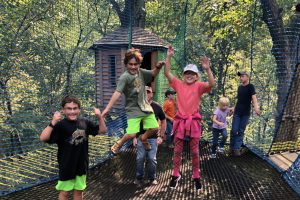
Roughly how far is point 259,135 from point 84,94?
2.53 metres

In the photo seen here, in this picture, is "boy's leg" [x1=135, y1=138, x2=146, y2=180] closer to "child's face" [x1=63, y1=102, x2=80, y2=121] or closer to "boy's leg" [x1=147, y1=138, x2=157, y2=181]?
"boy's leg" [x1=147, y1=138, x2=157, y2=181]

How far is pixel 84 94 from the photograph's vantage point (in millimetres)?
3957

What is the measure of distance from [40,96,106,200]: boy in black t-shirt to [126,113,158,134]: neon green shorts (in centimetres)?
55

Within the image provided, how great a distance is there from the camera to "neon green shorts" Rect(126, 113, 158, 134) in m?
2.53

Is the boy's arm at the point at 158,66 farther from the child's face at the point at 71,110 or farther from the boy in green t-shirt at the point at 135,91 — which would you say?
the child's face at the point at 71,110

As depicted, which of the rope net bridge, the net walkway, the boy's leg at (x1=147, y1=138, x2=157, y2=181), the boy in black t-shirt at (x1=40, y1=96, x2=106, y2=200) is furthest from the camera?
the rope net bridge

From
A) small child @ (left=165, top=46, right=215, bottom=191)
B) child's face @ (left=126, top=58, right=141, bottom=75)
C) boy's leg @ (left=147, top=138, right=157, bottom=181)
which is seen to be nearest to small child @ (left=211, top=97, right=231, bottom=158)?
boy's leg @ (left=147, top=138, right=157, bottom=181)

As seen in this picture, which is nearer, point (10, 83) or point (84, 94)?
point (84, 94)

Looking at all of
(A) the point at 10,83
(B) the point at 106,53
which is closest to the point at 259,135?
(B) the point at 106,53

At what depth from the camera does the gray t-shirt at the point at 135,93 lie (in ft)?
8.15

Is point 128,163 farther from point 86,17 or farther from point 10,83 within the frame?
point 10,83

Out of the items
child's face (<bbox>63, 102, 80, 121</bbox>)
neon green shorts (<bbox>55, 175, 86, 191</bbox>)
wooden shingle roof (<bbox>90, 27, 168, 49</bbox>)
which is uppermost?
wooden shingle roof (<bbox>90, 27, 168, 49</bbox>)

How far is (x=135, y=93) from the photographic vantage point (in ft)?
8.25

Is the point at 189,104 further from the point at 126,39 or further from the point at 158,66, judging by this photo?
the point at 126,39
